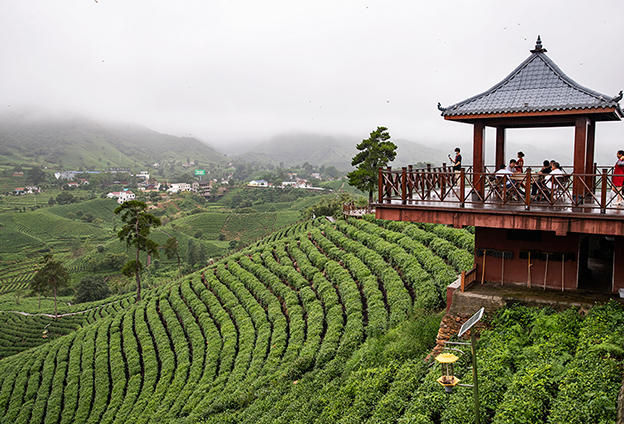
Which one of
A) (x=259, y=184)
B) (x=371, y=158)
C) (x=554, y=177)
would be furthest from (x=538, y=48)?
(x=259, y=184)

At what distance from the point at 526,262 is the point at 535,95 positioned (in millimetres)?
3788

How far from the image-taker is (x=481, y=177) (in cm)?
927

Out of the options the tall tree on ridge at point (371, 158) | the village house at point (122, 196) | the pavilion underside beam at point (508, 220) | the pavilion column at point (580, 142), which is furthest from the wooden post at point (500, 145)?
the village house at point (122, 196)

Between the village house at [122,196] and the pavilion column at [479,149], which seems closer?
the pavilion column at [479,149]

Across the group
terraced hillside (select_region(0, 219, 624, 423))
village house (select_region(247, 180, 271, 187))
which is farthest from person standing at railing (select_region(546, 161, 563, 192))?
village house (select_region(247, 180, 271, 187))

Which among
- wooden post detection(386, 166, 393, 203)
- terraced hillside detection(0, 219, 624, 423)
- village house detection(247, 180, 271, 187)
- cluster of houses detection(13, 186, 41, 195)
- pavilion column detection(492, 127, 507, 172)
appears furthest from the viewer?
village house detection(247, 180, 271, 187)

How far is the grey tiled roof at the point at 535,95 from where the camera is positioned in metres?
8.60

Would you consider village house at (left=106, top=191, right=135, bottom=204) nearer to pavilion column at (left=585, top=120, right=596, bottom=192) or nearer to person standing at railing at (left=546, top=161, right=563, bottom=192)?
person standing at railing at (left=546, top=161, right=563, bottom=192)

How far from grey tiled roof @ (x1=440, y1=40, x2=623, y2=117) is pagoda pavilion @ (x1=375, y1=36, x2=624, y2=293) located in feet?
0.07

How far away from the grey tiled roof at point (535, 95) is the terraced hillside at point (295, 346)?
425 centimetres

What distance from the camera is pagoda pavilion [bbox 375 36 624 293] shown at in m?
8.31

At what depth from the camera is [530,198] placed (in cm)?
840

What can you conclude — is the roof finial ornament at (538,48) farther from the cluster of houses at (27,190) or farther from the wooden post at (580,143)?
the cluster of houses at (27,190)

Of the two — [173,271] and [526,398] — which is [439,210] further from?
[173,271]
